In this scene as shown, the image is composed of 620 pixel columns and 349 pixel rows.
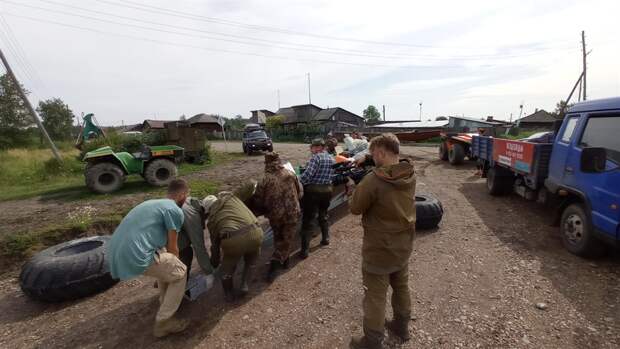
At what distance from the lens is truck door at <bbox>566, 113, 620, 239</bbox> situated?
3045mm

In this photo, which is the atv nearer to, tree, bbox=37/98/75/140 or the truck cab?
the truck cab

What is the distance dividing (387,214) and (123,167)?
27.2ft

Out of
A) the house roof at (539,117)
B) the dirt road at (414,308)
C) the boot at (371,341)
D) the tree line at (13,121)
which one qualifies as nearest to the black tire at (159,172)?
the dirt road at (414,308)

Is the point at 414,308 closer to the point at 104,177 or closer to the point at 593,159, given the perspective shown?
the point at 593,159

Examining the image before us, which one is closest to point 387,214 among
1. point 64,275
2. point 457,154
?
point 64,275

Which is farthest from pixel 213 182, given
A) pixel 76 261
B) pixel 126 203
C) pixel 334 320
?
pixel 334 320

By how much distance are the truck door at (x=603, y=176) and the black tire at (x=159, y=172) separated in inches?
344

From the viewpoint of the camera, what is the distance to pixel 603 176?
3193 mm

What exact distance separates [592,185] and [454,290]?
2.11 meters

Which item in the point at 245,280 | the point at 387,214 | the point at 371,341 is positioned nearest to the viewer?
the point at 387,214

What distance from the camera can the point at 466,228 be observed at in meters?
4.89

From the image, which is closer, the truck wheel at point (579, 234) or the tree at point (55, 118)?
the truck wheel at point (579, 234)

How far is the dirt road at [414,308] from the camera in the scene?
2510mm

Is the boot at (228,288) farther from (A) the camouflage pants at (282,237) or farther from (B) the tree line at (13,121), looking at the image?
(B) the tree line at (13,121)
